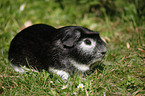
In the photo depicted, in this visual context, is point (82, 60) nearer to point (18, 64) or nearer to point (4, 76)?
point (18, 64)

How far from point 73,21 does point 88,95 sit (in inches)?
110

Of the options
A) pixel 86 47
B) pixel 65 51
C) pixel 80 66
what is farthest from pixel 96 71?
pixel 65 51

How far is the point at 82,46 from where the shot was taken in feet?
8.75

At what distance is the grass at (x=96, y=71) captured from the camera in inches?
104

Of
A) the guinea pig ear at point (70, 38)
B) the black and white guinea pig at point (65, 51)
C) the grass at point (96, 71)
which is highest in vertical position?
the guinea pig ear at point (70, 38)

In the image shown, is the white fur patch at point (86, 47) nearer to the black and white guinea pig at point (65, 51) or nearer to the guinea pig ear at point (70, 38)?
the black and white guinea pig at point (65, 51)

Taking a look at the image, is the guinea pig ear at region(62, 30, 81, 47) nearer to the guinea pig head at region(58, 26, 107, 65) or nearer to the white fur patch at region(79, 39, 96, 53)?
the guinea pig head at region(58, 26, 107, 65)

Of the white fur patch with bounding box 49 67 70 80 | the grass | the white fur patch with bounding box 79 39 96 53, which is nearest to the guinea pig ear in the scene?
the white fur patch with bounding box 79 39 96 53

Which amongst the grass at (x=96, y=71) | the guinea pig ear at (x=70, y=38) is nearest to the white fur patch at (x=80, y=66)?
the grass at (x=96, y=71)

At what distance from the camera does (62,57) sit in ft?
8.92

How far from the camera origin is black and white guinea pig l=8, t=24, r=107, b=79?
8.75 feet

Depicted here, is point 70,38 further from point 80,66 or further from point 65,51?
point 80,66

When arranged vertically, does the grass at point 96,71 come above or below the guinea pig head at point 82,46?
below

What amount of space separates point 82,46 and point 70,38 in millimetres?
210
